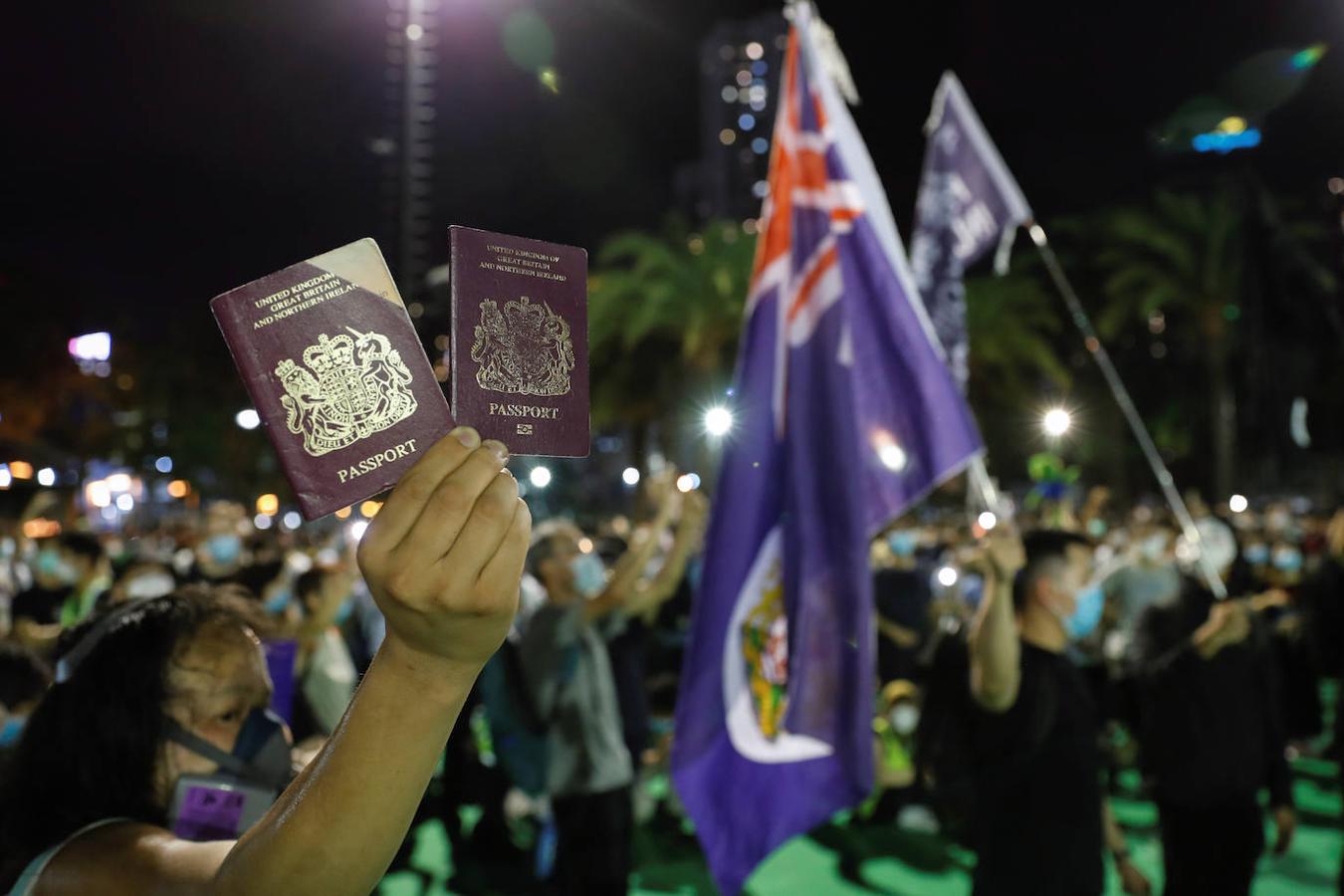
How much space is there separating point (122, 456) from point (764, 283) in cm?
4117

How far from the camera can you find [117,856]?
1570 millimetres

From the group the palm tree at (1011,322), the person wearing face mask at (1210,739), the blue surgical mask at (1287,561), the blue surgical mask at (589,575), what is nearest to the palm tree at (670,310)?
the palm tree at (1011,322)

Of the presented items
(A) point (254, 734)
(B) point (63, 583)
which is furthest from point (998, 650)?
(B) point (63, 583)

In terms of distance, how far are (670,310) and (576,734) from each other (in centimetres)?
1618

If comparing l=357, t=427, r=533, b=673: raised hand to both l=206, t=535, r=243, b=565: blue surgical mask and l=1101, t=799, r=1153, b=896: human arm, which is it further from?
l=206, t=535, r=243, b=565: blue surgical mask

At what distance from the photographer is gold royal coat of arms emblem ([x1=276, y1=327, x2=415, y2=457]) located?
1256 millimetres

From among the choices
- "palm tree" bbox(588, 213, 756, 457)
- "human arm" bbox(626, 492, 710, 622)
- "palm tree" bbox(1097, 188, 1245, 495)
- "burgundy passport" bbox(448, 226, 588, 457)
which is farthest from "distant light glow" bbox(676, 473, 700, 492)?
"palm tree" bbox(1097, 188, 1245, 495)

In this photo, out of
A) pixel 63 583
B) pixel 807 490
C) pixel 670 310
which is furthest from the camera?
pixel 670 310

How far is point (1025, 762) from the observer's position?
11.0 ft

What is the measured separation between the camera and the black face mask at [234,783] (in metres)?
1.90

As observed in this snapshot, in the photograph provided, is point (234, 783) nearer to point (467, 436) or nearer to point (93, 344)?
point (467, 436)

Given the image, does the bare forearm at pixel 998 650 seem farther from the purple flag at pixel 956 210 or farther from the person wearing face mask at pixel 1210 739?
the purple flag at pixel 956 210

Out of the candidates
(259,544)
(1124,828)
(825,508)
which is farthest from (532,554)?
(259,544)

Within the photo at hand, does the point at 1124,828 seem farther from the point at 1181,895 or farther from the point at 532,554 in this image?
the point at 532,554
